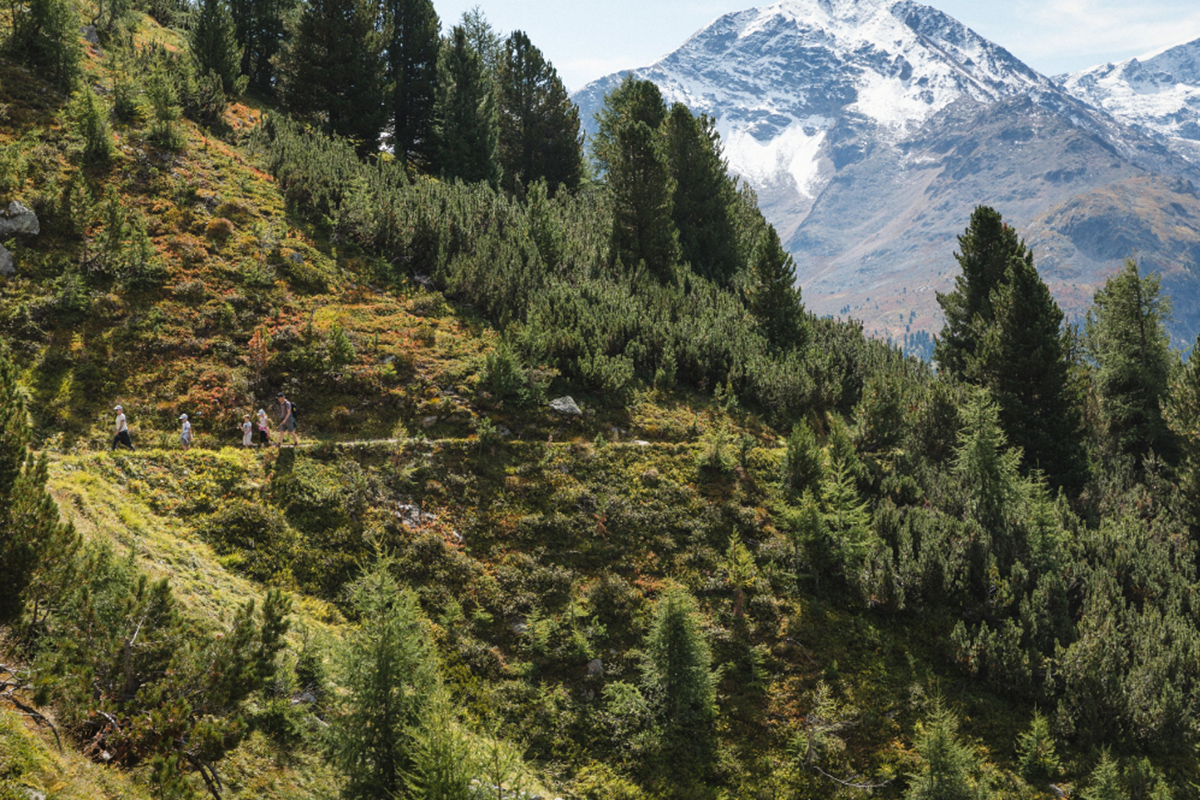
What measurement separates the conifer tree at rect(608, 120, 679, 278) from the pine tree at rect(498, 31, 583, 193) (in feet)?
33.9

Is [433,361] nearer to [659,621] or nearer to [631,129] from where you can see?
[659,621]

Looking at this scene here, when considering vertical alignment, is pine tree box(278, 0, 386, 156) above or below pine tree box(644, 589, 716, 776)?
above

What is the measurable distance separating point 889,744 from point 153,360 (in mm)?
21600

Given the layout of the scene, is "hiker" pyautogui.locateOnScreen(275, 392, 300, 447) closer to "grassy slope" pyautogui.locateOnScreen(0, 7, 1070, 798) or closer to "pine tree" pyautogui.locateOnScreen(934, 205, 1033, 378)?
"grassy slope" pyautogui.locateOnScreen(0, 7, 1070, 798)

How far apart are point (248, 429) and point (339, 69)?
2612 centimetres

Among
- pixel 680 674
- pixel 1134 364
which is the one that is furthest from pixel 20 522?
pixel 1134 364

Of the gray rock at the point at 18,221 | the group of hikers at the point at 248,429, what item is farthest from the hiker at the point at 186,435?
the gray rock at the point at 18,221

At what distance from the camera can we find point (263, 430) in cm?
1722

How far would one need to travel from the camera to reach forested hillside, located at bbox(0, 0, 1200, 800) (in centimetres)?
913

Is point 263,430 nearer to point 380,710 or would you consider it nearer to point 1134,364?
point 380,710

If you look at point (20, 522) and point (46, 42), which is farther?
point (46, 42)

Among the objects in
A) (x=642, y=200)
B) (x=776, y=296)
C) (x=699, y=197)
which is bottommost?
(x=776, y=296)

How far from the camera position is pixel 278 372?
20.1 metres

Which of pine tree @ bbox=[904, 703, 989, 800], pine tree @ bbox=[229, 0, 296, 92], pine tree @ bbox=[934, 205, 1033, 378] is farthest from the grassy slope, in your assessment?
pine tree @ bbox=[229, 0, 296, 92]
